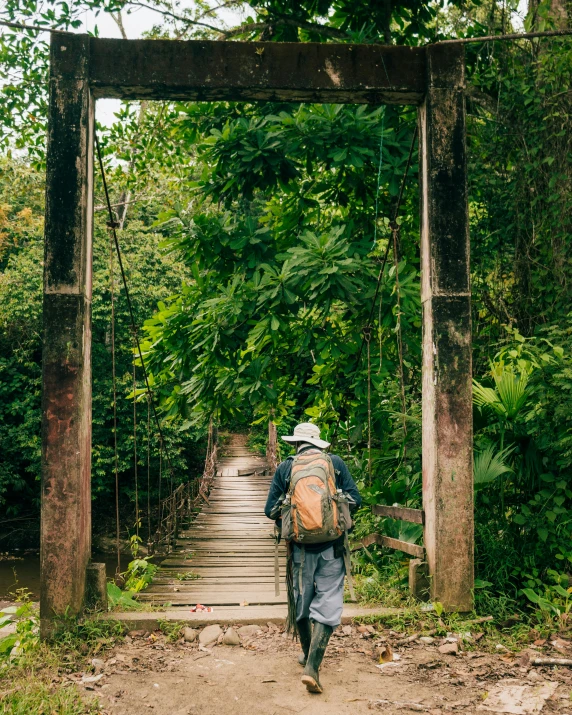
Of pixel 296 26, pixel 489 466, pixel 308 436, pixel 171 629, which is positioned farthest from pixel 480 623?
pixel 296 26

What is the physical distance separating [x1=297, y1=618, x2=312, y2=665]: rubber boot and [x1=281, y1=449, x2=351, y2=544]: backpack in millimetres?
491

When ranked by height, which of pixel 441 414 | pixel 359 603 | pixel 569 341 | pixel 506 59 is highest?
pixel 506 59

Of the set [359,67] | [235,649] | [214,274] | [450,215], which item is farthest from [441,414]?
[214,274]

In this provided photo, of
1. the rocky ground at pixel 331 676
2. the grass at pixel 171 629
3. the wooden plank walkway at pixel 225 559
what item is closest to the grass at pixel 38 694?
Answer: the rocky ground at pixel 331 676

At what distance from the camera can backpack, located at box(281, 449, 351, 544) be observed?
3.46m

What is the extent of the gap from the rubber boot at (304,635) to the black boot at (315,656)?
0.18 meters

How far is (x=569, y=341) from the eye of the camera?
16.8 ft

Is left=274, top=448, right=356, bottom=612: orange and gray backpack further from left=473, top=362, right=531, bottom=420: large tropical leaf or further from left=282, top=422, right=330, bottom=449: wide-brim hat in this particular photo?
left=473, top=362, right=531, bottom=420: large tropical leaf

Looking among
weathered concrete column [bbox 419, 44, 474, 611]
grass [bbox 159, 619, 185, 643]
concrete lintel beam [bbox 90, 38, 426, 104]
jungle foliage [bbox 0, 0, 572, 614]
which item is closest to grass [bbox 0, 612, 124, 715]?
grass [bbox 159, 619, 185, 643]

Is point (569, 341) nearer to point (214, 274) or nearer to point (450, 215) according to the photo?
point (450, 215)

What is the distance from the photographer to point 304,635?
370cm

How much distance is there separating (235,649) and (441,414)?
198 centimetres

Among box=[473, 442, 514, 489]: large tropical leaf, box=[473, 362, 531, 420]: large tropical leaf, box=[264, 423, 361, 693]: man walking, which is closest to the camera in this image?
box=[264, 423, 361, 693]: man walking

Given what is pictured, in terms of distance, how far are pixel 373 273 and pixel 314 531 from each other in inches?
127
